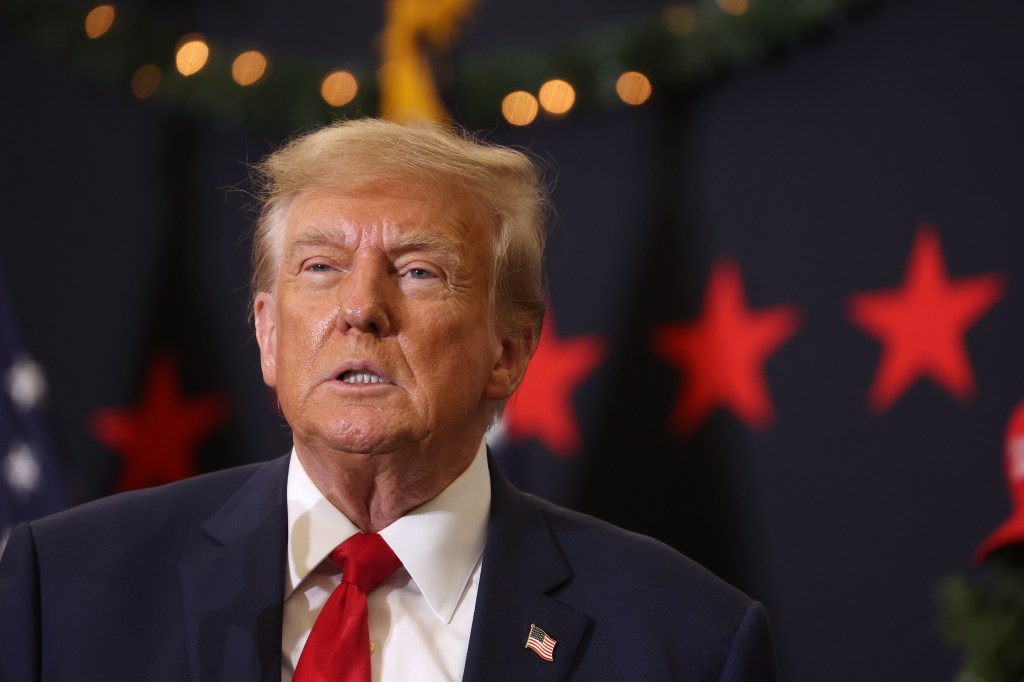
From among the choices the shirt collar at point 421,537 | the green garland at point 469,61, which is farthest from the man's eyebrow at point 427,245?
the green garland at point 469,61

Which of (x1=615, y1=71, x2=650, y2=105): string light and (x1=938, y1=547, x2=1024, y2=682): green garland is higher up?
(x1=615, y1=71, x2=650, y2=105): string light

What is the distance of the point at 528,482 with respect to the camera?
3836mm

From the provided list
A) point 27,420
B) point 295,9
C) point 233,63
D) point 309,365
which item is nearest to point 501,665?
point 309,365

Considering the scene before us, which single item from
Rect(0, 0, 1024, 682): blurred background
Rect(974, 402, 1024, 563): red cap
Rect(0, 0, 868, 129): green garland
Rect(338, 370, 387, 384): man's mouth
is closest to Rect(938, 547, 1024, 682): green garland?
Rect(974, 402, 1024, 563): red cap

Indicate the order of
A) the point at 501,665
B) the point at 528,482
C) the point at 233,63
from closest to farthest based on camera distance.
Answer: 1. the point at 501,665
2. the point at 528,482
3. the point at 233,63

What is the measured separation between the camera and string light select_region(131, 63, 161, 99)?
165 inches

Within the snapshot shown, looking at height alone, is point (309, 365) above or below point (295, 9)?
below

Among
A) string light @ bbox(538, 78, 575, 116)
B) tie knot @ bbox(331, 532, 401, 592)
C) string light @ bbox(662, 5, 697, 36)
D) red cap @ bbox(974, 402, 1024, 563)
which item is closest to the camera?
tie knot @ bbox(331, 532, 401, 592)

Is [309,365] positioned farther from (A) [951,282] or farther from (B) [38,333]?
(B) [38,333]

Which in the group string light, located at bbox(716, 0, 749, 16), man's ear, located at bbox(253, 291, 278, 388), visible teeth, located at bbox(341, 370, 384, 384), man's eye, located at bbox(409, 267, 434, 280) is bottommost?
visible teeth, located at bbox(341, 370, 384, 384)

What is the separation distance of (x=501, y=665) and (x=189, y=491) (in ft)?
1.76

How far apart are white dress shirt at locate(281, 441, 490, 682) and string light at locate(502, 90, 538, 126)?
2.43 m

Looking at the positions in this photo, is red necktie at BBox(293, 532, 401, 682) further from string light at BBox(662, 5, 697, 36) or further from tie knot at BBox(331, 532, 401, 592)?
string light at BBox(662, 5, 697, 36)

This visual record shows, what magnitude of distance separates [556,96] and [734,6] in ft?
2.12
